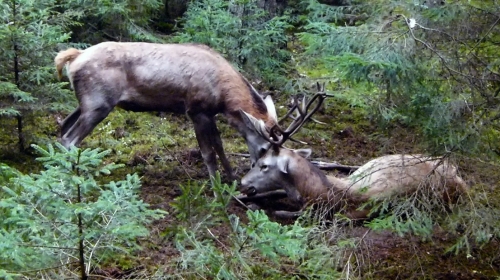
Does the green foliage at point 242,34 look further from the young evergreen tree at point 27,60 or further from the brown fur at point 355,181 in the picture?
the brown fur at point 355,181

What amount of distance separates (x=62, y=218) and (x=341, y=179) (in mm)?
3955

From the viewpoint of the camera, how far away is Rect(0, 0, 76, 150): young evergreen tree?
7922 millimetres

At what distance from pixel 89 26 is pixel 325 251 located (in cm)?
669

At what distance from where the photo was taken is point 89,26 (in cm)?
1088

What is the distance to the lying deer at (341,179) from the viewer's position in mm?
6367

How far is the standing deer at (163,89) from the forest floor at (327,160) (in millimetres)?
690

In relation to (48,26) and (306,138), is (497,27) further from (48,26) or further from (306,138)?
(48,26)

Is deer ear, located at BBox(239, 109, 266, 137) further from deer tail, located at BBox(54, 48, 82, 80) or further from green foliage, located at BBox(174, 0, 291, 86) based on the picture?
green foliage, located at BBox(174, 0, 291, 86)

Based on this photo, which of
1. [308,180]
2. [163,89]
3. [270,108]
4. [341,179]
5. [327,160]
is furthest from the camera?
[327,160]

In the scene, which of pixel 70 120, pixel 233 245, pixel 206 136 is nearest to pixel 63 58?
pixel 70 120

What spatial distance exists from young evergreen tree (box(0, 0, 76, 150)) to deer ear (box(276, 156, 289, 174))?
2.52 m

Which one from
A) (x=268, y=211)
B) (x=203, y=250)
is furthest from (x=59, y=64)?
(x=203, y=250)

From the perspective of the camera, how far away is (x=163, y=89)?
26.6ft

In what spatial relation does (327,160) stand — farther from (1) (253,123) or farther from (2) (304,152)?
(1) (253,123)
